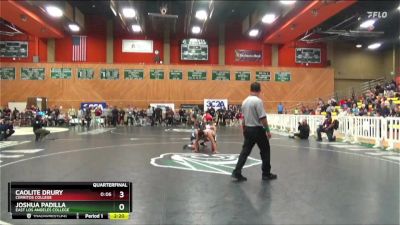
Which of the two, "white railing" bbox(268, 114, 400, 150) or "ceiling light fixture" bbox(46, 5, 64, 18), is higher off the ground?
"ceiling light fixture" bbox(46, 5, 64, 18)

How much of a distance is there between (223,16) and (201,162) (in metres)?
4.41

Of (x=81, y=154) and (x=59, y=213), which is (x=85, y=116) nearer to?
(x=81, y=154)

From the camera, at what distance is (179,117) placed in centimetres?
2688

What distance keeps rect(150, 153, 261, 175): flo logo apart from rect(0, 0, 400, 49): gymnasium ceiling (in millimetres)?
2354

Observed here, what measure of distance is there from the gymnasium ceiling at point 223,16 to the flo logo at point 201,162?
2354 mm

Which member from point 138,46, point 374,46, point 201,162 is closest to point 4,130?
point 201,162

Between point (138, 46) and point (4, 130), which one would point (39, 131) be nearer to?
point (4, 130)

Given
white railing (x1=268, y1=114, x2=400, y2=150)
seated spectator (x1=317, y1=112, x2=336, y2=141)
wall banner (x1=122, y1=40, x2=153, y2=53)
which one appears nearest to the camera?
white railing (x1=268, y1=114, x2=400, y2=150)

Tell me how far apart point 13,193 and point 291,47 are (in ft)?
95.6

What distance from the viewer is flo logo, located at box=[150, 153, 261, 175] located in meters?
6.52

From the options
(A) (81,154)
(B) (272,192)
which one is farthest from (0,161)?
(B) (272,192)

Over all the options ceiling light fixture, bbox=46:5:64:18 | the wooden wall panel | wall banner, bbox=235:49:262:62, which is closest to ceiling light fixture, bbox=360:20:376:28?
the wooden wall panel

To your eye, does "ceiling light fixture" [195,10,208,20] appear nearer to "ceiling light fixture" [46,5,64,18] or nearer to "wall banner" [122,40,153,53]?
"ceiling light fixture" [46,5,64,18]

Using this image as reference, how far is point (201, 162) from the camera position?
7.32 metres
